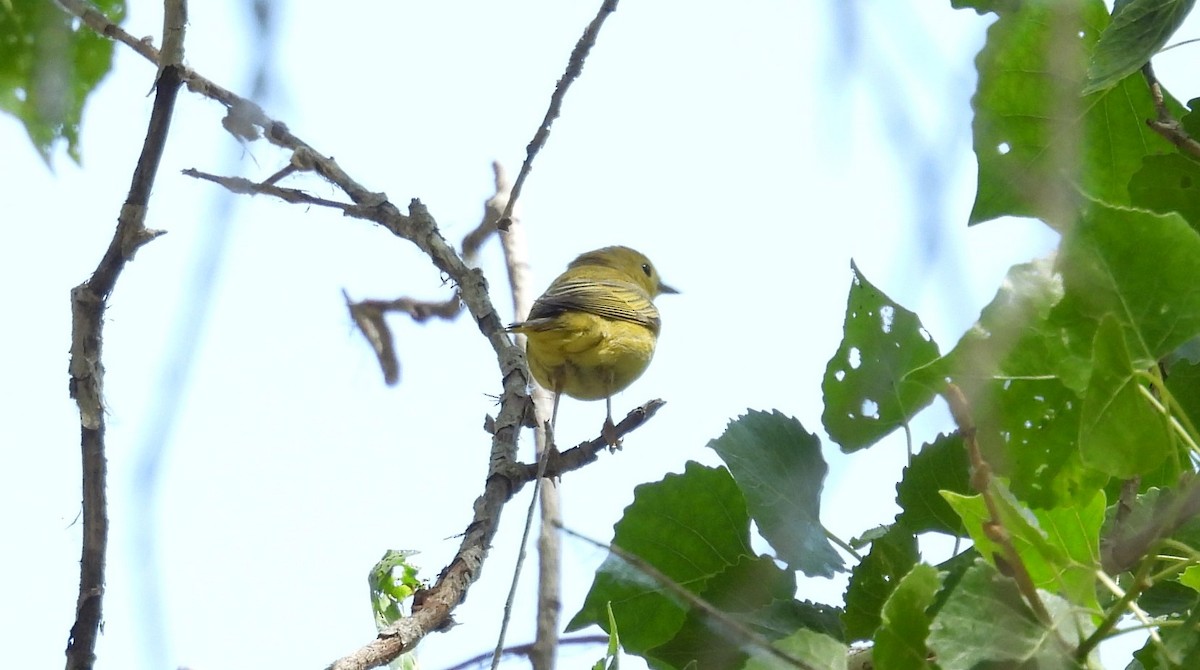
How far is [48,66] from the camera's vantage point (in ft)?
2.77

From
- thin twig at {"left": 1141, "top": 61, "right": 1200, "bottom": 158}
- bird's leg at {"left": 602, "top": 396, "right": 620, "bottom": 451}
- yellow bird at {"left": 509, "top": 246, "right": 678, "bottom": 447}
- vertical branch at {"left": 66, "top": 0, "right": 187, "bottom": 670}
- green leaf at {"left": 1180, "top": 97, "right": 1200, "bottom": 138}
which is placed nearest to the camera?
thin twig at {"left": 1141, "top": 61, "right": 1200, "bottom": 158}

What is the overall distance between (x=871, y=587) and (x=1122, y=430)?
38 cm

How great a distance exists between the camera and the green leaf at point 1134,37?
1.19 meters

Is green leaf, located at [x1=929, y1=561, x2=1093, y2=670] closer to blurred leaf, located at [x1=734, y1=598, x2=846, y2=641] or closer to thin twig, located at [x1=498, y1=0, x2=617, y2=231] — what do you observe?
blurred leaf, located at [x1=734, y1=598, x2=846, y2=641]

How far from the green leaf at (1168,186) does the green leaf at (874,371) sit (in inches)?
12.2

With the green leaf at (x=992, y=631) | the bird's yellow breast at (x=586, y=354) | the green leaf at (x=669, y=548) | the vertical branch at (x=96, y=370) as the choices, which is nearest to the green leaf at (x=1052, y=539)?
the green leaf at (x=992, y=631)

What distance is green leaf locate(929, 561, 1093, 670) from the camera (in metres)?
1.06

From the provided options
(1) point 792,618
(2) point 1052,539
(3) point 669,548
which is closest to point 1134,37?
(2) point 1052,539

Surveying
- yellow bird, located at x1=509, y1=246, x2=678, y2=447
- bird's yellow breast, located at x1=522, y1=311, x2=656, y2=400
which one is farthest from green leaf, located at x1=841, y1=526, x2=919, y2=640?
bird's yellow breast, located at x1=522, y1=311, x2=656, y2=400

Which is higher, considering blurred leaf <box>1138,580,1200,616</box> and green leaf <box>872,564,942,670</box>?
blurred leaf <box>1138,580,1200,616</box>

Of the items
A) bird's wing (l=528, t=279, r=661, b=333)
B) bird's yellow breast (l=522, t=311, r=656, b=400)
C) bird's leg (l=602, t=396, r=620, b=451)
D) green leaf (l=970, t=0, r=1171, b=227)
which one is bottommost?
green leaf (l=970, t=0, r=1171, b=227)

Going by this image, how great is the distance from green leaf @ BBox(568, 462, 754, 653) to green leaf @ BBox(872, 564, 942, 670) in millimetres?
467

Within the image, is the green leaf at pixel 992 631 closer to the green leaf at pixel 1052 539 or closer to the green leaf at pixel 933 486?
the green leaf at pixel 1052 539

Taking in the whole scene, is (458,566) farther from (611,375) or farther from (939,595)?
(611,375)
